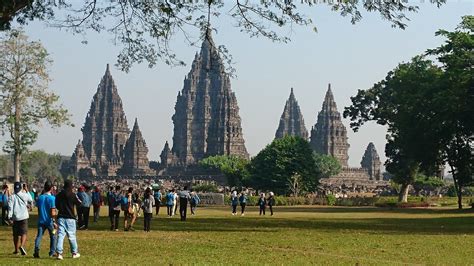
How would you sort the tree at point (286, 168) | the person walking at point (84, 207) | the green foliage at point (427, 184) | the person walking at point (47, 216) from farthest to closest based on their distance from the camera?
the green foliage at point (427, 184) < the tree at point (286, 168) < the person walking at point (84, 207) < the person walking at point (47, 216)

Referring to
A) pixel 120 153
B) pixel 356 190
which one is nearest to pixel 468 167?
pixel 356 190

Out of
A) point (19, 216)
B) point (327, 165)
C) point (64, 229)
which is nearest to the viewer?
point (64, 229)

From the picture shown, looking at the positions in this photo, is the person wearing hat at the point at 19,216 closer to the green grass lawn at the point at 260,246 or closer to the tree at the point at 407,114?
the green grass lawn at the point at 260,246

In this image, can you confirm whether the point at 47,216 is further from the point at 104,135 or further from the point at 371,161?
the point at 371,161

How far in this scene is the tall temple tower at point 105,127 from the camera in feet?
579

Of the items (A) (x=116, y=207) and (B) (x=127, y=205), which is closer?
(B) (x=127, y=205)

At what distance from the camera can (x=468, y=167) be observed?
174ft

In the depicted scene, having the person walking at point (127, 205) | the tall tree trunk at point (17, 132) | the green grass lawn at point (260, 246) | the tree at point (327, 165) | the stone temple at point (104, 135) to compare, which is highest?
the stone temple at point (104, 135)

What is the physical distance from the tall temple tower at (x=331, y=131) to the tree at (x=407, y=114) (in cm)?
10408

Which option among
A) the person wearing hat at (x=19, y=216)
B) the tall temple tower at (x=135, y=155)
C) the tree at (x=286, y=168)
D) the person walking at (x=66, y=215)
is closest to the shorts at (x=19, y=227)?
the person wearing hat at (x=19, y=216)

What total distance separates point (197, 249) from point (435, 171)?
43.0m

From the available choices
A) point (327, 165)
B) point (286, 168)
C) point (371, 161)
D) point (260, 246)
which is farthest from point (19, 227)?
point (371, 161)

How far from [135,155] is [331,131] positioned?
1710 inches

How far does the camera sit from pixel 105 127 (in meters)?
178
